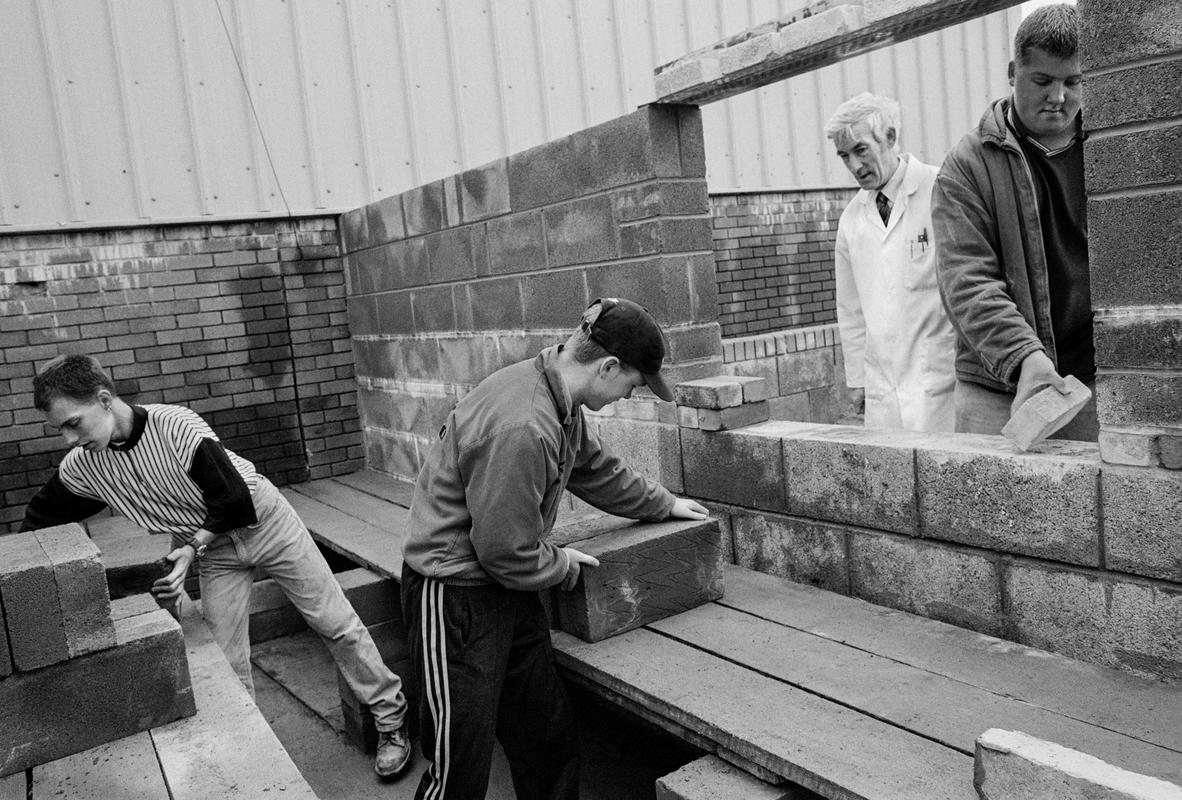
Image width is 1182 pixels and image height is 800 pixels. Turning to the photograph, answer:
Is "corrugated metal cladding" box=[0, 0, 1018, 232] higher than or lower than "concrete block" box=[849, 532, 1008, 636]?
higher

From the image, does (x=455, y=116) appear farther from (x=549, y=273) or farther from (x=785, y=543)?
(x=785, y=543)

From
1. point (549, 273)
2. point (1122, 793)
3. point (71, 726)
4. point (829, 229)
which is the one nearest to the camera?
point (1122, 793)

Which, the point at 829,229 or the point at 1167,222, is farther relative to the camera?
the point at 829,229

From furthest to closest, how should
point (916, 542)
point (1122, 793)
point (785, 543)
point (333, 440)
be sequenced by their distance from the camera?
point (333, 440) < point (785, 543) < point (916, 542) < point (1122, 793)

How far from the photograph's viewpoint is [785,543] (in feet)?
13.3

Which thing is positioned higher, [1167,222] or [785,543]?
[1167,222]

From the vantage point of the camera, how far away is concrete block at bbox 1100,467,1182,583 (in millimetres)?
2717

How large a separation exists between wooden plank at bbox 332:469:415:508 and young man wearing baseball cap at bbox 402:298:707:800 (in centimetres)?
346

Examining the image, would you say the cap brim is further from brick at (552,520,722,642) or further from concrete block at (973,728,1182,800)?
concrete block at (973,728,1182,800)

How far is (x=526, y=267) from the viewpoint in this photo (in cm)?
551

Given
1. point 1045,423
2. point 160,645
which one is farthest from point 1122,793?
point 160,645

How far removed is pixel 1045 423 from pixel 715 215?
698 cm

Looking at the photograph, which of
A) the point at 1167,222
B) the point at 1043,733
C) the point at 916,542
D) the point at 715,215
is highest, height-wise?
the point at 715,215

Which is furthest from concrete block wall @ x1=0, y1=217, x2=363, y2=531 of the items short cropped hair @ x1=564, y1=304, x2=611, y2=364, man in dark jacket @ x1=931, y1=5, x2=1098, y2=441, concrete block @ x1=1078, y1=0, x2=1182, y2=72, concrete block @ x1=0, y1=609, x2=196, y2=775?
concrete block @ x1=1078, y1=0, x2=1182, y2=72
